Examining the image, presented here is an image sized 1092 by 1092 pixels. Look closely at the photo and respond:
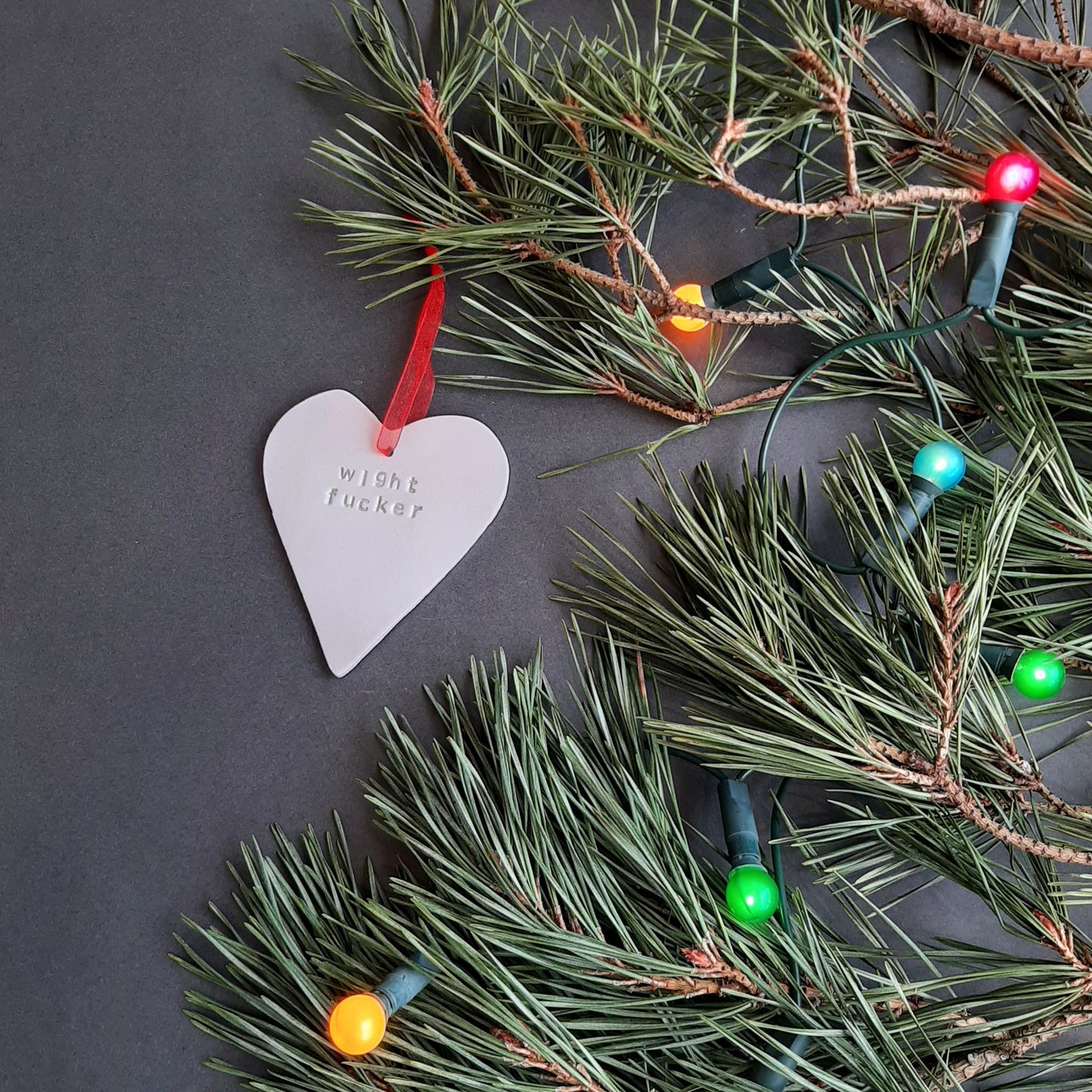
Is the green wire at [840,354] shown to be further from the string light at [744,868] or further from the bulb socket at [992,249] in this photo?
the string light at [744,868]

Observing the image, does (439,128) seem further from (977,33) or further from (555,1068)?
(555,1068)

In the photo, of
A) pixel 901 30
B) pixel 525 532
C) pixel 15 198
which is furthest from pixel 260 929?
pixel 901 30

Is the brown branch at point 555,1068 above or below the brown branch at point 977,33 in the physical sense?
below

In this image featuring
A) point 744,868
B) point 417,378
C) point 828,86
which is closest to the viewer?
point 828,86

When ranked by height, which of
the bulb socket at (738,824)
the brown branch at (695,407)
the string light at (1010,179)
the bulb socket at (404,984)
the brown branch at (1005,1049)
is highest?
the string light at (1010,179)

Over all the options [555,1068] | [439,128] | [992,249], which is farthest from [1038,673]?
[439,128]

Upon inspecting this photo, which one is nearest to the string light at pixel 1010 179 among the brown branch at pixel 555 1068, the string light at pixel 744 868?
the string light at pixel 744 868

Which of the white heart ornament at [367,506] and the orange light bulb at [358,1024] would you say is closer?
the orange light bulb at [358,1024]
